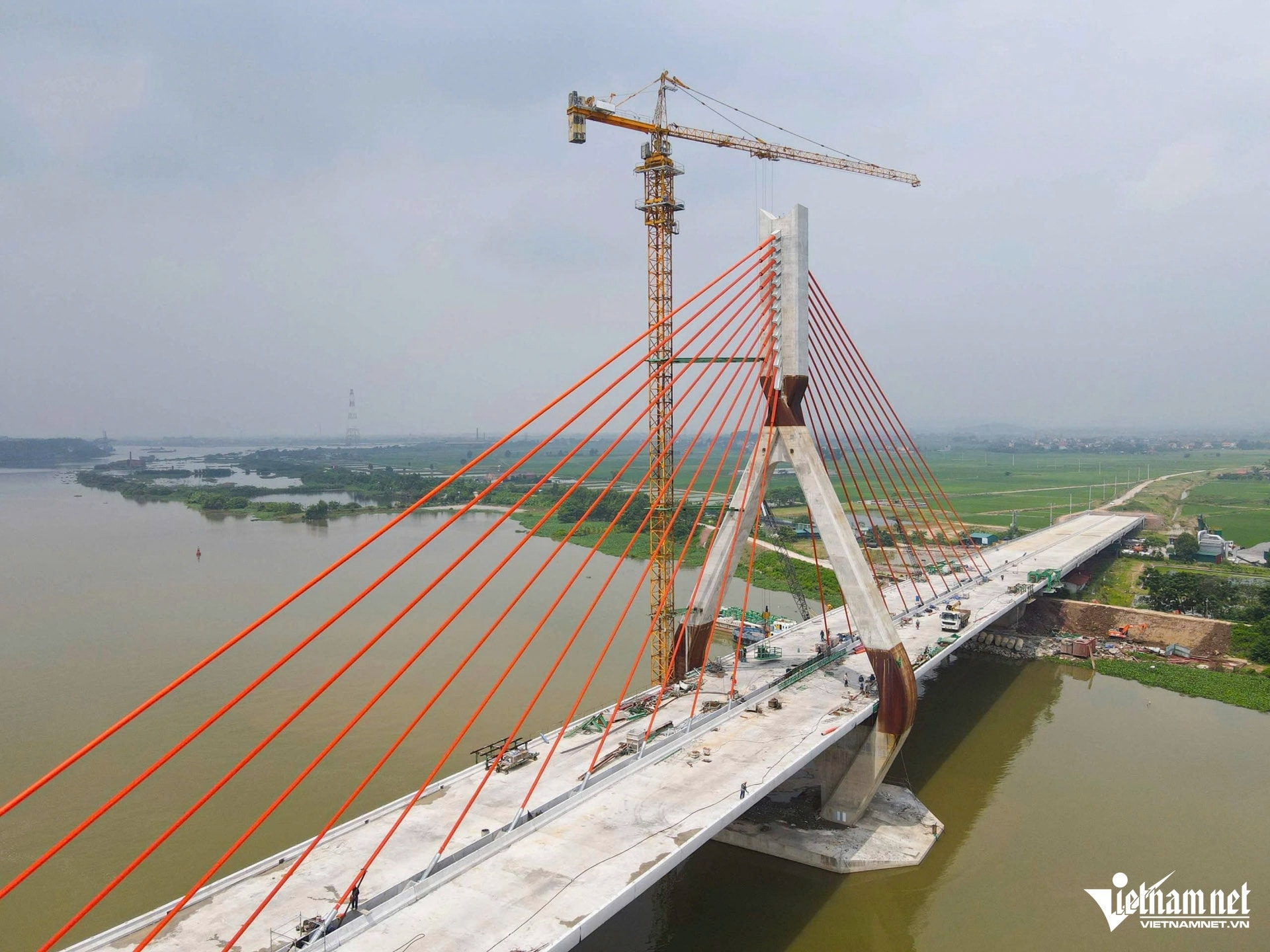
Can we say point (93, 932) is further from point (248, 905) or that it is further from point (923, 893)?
point (923, 893)

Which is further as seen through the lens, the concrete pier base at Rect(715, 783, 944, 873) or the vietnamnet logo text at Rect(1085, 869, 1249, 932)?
the concrete pier base at Rect(715, 783, 944, 873)

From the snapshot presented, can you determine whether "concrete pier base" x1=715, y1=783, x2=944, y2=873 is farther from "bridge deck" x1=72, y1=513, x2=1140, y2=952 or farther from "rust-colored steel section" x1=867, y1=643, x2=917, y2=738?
"bridge deck" x1=72, y1=513, x2=1140, y2=952

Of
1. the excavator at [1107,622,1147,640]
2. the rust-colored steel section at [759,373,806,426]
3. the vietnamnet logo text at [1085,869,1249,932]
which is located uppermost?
the rust-colored steel section at [759,373,806,426]

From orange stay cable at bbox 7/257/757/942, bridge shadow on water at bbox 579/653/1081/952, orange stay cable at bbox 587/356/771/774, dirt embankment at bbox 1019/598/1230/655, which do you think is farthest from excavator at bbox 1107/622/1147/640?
orange stay cable at bbox 7/257/757/942

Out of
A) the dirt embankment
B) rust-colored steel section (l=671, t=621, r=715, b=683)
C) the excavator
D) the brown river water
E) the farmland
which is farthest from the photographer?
the farmland

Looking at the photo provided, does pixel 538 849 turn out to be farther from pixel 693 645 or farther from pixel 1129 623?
pixel 1129 623

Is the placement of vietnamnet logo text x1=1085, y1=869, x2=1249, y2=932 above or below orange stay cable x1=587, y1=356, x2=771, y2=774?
below

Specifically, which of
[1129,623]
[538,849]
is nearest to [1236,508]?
[1129,623]
